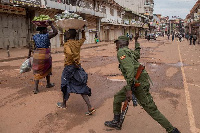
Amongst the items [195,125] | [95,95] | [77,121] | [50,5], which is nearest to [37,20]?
[95,95]

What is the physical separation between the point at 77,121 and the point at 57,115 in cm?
53

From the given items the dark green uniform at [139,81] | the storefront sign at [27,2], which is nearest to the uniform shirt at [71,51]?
the dark green uniform at [139,81]

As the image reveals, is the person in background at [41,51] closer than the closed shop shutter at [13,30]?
Yes

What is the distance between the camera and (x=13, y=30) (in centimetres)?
1989

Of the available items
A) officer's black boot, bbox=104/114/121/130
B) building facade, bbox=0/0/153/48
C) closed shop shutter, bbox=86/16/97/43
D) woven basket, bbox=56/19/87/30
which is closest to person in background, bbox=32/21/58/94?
woven basket, bbox=56/19/87/30

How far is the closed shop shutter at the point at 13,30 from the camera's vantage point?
18773 millimetres

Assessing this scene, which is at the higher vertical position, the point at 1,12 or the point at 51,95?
the point at 1,12

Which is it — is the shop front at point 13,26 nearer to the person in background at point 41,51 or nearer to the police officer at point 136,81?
the person in background at point 41,51

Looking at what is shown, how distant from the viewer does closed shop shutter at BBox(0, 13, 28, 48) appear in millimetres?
18773

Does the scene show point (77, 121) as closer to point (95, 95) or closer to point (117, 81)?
point (95, 95)

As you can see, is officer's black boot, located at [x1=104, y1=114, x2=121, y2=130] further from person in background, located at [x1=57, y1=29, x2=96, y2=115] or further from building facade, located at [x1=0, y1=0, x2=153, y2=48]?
building facade, located at [x1=0, y1=0, x2=153, y2=48]

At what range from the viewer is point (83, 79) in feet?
14.2

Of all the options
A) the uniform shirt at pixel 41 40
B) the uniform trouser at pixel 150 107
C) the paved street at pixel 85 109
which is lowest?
the paved street at pixel 85 109

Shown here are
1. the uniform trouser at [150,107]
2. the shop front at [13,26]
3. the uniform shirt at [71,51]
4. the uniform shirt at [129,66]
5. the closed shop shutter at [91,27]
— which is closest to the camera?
the uniform shirt at [129,66]
